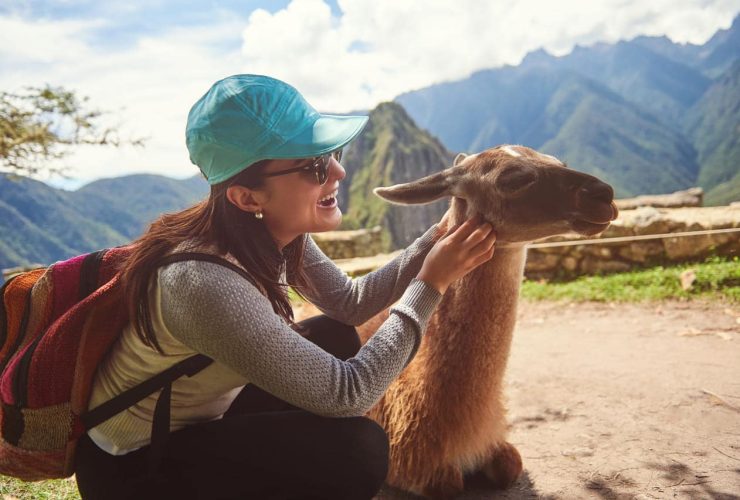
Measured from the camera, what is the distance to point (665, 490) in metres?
2.37

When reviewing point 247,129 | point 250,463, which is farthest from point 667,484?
point 247,129

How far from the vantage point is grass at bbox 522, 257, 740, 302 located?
5.71 m

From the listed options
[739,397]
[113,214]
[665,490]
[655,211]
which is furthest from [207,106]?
[113,214]

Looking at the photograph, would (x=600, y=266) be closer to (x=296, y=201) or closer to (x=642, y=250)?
(x=642, y=250)

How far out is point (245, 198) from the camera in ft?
5.62

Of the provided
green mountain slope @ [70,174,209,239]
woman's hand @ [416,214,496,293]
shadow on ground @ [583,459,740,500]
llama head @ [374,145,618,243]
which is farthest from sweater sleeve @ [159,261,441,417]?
green mountain slope @ [70,174,209,239]

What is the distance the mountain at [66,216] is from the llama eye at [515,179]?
1221mm

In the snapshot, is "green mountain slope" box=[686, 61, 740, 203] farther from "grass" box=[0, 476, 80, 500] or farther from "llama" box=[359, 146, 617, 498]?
"grass" box=[0, 476, 80, 500]

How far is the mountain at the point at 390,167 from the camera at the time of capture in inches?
3873

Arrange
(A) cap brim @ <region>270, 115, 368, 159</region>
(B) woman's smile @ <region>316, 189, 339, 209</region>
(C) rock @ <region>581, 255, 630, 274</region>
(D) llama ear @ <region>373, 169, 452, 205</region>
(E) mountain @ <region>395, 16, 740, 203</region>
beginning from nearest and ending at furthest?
(A) cap brim @ <region>270, 115, 368, 159</region>
(B) woman's smile @ <region>316, 189, 339, 209</region>
(D) llama ear @ <region>373, 169, 452, 205</region>
(C) rock @ <region>581, 255, 630, 274</region>
(E) mountain @ <region>395, 16, 740, 203</region>

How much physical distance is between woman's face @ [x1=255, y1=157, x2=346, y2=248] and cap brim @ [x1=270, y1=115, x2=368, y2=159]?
2.7 inches

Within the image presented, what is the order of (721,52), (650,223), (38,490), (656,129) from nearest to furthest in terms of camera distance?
1. (38,490)
2. (650,223)
3. (656,129)
4. (721,52)

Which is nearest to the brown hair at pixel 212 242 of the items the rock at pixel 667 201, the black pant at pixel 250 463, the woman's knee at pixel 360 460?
the black pant at pixel 250 463

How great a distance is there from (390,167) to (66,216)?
62.0 meters
